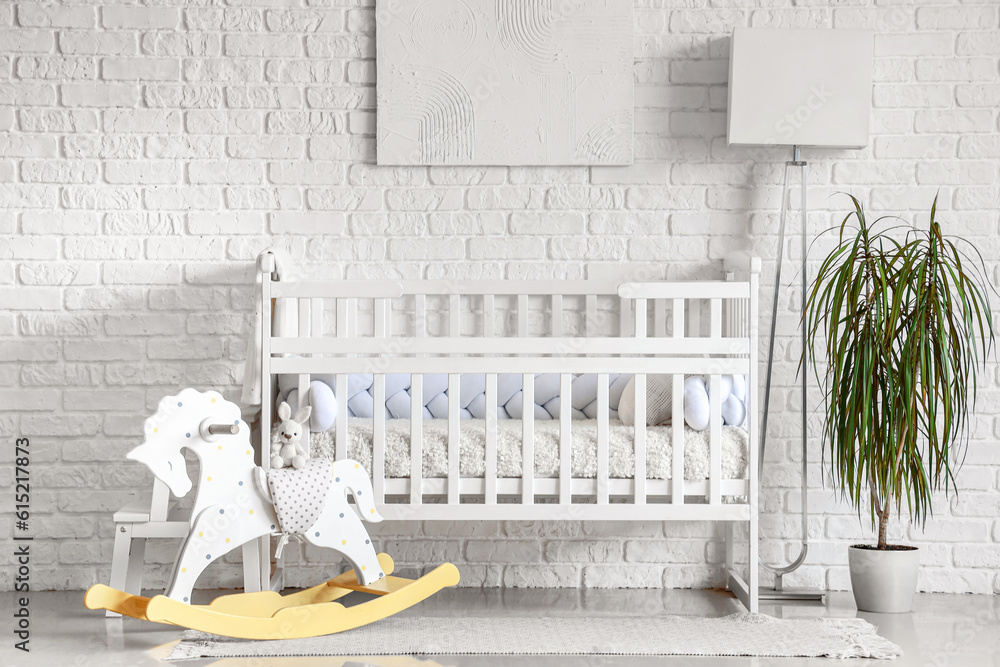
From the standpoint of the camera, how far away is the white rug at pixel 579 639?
1.74 meters

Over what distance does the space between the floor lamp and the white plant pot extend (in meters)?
0.15

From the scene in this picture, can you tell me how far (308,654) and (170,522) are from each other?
54 centimetres

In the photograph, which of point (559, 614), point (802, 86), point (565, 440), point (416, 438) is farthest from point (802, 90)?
point (559, 614)

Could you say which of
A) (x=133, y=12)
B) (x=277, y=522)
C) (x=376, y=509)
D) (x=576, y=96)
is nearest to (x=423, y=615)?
(x=376, y=509)

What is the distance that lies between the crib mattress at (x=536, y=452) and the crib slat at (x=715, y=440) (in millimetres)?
21

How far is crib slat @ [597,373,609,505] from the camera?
1.93 metres

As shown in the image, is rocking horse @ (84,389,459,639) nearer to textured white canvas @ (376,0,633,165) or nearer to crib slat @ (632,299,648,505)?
crib slat @ (632,299,648,505)

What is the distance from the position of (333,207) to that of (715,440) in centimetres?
122

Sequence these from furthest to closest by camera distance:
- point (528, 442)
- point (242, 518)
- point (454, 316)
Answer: point (454, 316) < point (528, 442) < point (242, 518)

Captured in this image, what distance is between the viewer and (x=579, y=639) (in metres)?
1.82

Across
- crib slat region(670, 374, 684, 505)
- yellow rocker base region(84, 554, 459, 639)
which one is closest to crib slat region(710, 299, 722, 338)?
crib slat region(670, 374, 684, 505)

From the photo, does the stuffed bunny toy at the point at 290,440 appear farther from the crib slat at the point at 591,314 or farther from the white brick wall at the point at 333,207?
the crib slat at the point at 591,314

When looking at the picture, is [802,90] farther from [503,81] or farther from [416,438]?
[416,438]

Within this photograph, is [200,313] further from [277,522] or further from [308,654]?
[308,654]
